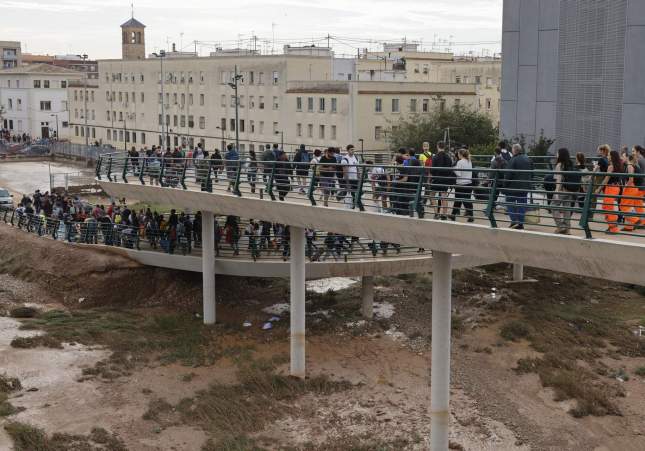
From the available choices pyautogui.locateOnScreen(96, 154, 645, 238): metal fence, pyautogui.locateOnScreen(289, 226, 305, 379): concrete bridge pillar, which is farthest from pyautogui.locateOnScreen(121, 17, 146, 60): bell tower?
pyautogui.locateOnScreen(289, 226, 305, 379): concrete bridge pillar

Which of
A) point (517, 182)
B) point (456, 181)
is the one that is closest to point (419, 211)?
point (456, 181)

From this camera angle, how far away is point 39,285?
32656 millimetres

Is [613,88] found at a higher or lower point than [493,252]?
higher

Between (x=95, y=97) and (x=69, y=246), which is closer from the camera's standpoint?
(x=69, y=246)

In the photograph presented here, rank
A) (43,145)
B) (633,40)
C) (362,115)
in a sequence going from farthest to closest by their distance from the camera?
(43,145)
(362,115)
(633,40)

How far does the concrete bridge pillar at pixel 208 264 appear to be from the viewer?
26812 millimetres

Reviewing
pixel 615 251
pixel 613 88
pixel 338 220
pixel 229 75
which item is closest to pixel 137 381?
pixel 338 220

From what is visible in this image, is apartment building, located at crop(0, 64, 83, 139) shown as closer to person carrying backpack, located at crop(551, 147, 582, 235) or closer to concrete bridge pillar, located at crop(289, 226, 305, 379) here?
concrete bridge pillar, located at crop(289, 226, 305, 379)

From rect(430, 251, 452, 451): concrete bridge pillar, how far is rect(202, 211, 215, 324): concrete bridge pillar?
35.6 feet

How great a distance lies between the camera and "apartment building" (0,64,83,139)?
108 metres

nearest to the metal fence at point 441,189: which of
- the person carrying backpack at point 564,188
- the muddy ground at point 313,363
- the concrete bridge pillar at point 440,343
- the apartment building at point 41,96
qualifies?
the person carrying backpack at point 564,188

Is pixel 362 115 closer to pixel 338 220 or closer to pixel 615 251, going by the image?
pixel 338 220

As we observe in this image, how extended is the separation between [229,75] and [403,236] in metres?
57.2

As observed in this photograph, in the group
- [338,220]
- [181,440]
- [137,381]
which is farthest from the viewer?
[137,381]
